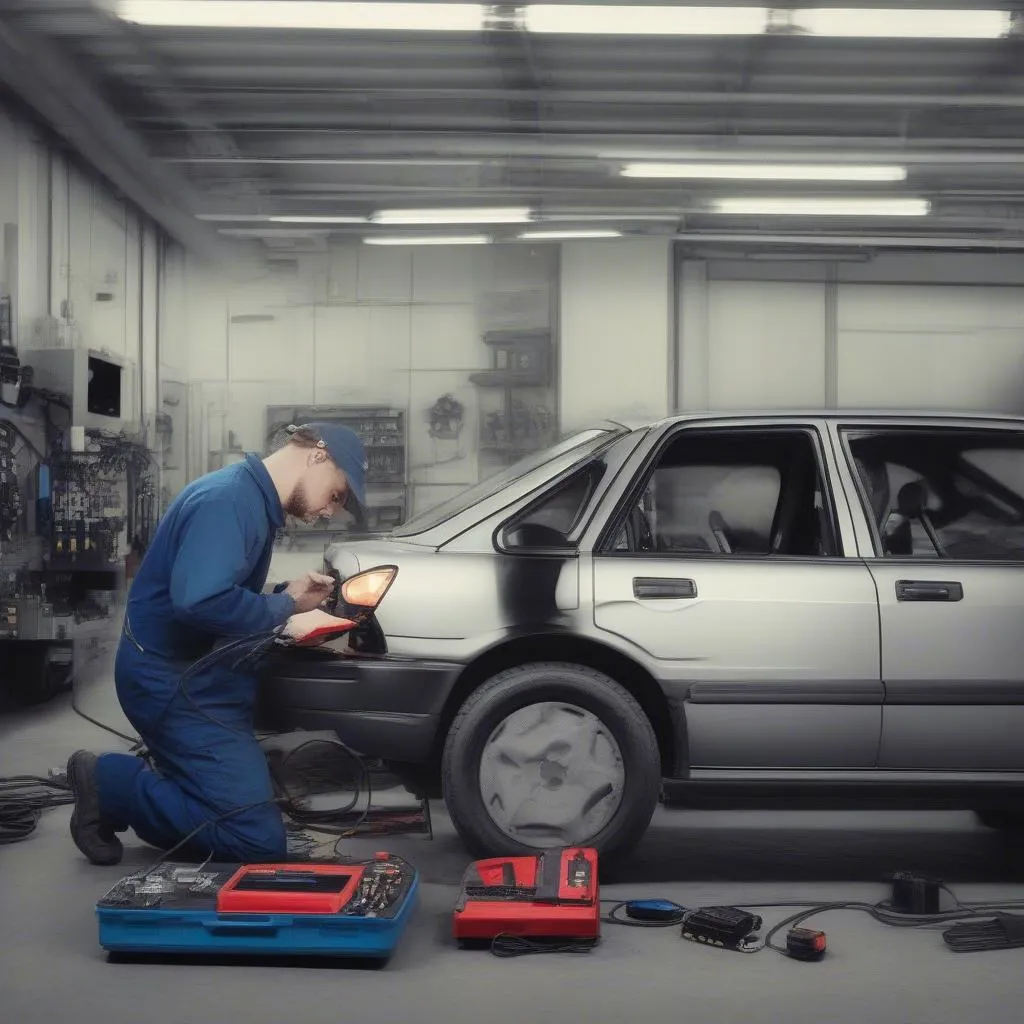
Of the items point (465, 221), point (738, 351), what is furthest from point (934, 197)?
point (465, 221)

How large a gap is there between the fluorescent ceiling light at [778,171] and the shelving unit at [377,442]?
7.99 ft

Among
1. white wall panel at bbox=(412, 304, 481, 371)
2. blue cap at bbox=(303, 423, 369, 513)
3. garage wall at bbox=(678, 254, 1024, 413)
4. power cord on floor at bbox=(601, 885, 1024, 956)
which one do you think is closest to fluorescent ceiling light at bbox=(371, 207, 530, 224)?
white wall panel at bbox=(412, 304, 481, 371)

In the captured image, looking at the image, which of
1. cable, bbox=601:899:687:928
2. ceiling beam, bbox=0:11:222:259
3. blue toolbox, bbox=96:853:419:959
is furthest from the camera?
ceiling beam, bbox=0:11:222:259

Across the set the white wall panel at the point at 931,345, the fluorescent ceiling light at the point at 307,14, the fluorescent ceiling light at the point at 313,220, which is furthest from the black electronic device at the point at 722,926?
the white wall panel at the point at 931,345

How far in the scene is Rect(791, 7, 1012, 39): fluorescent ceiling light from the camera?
635 centimetres

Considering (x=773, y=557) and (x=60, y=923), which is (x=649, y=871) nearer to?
(x=773, y=557)

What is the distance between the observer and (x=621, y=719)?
153 inches

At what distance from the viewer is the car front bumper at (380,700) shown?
154 inches

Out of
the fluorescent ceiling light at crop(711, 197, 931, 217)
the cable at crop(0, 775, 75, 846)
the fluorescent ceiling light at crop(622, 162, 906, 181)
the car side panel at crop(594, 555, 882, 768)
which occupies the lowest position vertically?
the cable at crop(0, 775, 75, 846)

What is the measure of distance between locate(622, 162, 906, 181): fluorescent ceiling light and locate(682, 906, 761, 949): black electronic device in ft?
19.7

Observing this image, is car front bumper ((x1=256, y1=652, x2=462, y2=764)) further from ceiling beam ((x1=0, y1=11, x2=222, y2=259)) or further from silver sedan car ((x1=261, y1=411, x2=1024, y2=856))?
ceiling beam ((x1=0, y1=11, x2=222, y2=259))

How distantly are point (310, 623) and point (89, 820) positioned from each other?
3.43 feet

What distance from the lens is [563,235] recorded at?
966 centimetres

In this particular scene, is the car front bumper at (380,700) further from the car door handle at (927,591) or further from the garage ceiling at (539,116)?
the garage ceiling at (539,116)
